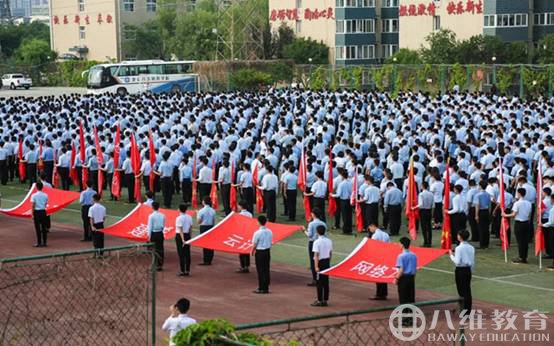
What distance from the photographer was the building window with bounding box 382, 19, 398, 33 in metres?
70.0

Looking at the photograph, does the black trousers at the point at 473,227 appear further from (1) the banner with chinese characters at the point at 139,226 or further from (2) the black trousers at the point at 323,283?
(1) the banner with chinese characters at the point at 139,226

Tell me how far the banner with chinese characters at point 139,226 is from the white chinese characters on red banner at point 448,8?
146 feet

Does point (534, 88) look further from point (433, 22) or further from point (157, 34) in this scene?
point (157, 34)

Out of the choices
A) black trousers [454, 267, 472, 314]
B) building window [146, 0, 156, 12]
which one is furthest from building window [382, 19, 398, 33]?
black trousers [454, 267, 472, 314]

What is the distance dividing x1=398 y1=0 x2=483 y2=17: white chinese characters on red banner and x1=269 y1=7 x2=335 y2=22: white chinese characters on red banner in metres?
5.26

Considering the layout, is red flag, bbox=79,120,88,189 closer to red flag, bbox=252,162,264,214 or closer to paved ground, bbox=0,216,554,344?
red flag, bbox=252,162,264,214

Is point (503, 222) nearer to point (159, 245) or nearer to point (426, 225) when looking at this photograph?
point (426, 225)

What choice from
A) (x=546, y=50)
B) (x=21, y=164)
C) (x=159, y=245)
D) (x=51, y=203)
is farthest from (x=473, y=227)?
(x=546, y=50)

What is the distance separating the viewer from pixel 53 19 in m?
91.9

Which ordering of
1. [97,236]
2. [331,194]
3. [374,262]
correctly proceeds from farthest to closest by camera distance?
[331,194], [97,236], [374,262]

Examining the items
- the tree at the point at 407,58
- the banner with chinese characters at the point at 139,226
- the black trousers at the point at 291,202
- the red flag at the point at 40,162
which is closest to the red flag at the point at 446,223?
the black trousers at the point at 291,202

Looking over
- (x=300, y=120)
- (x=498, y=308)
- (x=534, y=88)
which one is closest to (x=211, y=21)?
(x=534, y=88)

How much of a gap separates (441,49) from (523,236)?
1596 inches

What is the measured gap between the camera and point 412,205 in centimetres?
1980
